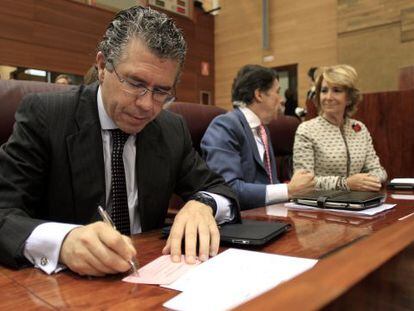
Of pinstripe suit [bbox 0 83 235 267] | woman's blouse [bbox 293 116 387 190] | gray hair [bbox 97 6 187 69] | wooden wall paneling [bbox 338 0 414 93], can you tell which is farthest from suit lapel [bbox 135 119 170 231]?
wooden wall paneling [bbox 338 0 414 93]

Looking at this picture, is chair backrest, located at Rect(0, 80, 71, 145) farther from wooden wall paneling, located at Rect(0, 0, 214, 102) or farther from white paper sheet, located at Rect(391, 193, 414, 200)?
wooden wall paneling, located at Rect(0, 0, 214, 102)

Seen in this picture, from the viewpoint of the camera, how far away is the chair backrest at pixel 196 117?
1.78m

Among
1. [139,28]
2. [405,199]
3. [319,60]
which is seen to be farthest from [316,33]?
[139,28]

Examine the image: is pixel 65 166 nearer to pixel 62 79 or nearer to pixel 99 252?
pixel 99 252

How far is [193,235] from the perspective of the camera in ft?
2.54

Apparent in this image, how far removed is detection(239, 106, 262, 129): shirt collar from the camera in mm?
1817

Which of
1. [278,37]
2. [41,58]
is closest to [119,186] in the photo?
[41,58]

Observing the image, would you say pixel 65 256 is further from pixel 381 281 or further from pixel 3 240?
pixel 381 281

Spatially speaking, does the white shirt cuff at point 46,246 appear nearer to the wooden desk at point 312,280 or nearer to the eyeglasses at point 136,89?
the wooden desk at point 312,280

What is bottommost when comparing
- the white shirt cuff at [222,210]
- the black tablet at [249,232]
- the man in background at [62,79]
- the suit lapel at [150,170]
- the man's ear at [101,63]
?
the black tablet at [249,232]

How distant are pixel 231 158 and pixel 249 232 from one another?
2.47 feet

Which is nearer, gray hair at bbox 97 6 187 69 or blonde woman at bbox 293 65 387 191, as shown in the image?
gray hair at bbox 97 6 187 69

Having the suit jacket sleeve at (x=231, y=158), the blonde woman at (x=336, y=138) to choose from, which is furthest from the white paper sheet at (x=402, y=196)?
the suit jacket sleeve at (x=231, y=158)

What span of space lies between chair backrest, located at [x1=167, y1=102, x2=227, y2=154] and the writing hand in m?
1.15
